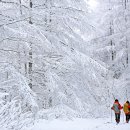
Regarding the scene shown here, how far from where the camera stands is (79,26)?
13.4m

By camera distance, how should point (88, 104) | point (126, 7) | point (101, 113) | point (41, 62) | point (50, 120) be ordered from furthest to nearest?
point (126, 7)
point (101, 113)
point (88, 104)
point (41, 62)
point (50, 120)

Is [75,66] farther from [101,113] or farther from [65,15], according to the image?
[101,113]

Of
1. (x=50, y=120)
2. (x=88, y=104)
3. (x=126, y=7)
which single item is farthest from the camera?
(x=126, y=7)

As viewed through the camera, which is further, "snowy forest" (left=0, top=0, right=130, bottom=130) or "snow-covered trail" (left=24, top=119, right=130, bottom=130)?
"snowy forest" (left=0, top=0, right=130, bottom=130)

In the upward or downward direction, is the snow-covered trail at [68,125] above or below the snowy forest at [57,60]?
below

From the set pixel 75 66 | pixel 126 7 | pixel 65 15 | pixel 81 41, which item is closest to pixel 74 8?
pixel 65 15

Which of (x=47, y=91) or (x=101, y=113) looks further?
(x=101, y=113)

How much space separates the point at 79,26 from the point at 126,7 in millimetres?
9605

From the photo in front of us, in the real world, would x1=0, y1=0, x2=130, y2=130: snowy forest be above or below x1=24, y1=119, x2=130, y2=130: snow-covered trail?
above

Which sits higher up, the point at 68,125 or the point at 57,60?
the point at 57,60

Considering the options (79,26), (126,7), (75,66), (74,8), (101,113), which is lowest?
(101,113)

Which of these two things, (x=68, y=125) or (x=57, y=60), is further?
(x=57, y=60)

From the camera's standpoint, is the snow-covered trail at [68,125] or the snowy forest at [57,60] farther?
the snowy forest at [57,60]

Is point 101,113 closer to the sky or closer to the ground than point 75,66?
closer to the ground
